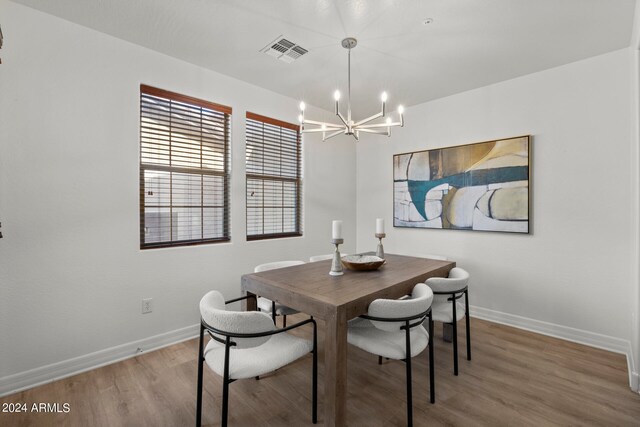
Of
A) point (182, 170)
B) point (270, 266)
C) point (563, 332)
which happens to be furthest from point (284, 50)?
point (563, 332)

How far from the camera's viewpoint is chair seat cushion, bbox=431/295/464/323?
2318 mm

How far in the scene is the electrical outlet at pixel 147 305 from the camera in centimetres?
267

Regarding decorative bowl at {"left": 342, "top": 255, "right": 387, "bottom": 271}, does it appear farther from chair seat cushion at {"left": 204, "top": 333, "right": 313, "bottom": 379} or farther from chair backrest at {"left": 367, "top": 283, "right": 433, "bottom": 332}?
chair seat cushion at {"left": 204, "top": 333, "right": 313, "bottom": 379}

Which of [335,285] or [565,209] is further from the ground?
[565,209]

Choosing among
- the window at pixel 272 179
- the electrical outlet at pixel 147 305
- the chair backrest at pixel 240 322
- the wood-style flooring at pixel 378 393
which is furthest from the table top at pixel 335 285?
the window at pixel 272 179

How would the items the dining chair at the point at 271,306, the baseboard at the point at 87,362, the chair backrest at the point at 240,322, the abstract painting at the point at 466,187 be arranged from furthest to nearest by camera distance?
the abstract painting at the point at 466,187 → the dining chair at the point at 271,306 → the baseboard at the point at 87,362 → the chair backrest at the point at 240,322

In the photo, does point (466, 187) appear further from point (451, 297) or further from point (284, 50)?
point (284, 50)

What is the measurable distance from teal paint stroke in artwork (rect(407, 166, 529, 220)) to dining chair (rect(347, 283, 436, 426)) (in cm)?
200

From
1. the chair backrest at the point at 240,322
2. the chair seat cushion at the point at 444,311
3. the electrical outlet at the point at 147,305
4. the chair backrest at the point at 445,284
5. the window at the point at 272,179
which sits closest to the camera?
the chair backrest at the point at 240,322

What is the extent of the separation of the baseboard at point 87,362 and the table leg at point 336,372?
1.88 m

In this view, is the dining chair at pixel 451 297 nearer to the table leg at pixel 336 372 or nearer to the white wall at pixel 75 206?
the table leg at pixel 336 372

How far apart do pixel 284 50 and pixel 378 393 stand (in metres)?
2.85

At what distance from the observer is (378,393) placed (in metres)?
2.07

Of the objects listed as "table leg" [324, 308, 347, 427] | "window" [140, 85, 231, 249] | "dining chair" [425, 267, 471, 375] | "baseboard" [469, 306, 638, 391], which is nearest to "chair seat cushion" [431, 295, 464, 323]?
"dining chair" [425, 267, 471, 375]
